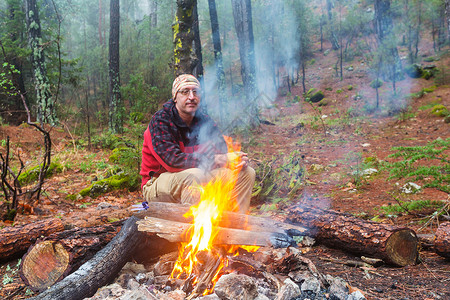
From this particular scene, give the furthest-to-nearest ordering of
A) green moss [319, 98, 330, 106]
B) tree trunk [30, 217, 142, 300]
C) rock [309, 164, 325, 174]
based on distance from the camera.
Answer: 1. green moss [319, 98, 330, 106]
2. rock [309, 164, 325, 174]
3. tree trunk [30, 217, 142, 300]

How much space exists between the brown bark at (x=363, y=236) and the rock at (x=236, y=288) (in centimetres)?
135

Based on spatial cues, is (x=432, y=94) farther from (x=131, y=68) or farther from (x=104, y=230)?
(x=131, y=68)

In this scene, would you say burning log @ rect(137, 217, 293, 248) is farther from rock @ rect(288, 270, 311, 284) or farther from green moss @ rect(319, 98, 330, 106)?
green moss @ rect(319, 98, 330, 106)

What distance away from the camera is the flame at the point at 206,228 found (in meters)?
2.50

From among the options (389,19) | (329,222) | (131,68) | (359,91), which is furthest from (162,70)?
(329,222)

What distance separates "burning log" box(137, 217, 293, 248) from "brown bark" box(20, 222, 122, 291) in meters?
0.51

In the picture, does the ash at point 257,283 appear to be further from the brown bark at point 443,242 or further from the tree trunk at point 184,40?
the tree trunk at point 184,40

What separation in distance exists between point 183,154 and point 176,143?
239mm

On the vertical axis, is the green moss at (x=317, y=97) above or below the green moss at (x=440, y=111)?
above

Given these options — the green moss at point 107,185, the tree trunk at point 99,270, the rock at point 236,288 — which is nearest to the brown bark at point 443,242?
the rock at point 236,288

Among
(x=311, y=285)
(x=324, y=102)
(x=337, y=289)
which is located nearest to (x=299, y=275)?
(x=311, y=285)

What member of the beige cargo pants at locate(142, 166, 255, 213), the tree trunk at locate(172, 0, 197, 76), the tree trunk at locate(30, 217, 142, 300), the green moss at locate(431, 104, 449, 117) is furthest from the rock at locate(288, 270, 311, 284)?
the green moss at locate(431, 104, 449, 117)

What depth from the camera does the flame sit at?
250cm

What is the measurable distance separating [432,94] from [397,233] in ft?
39.5
